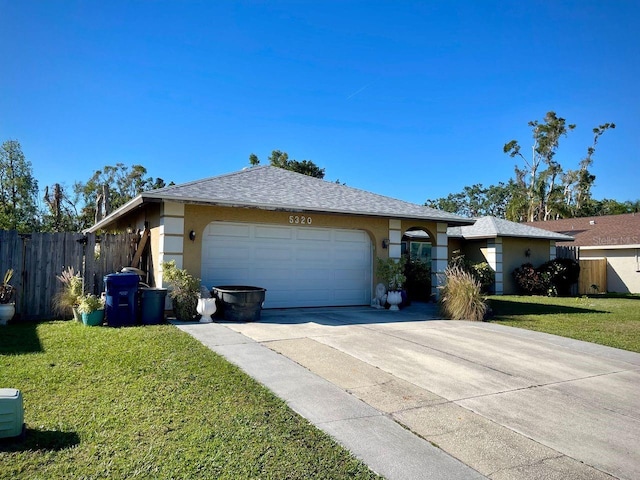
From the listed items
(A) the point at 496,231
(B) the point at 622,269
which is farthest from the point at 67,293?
(B) the point at 622,269

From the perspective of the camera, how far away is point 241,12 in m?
10.4

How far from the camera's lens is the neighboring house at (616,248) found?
A: 66.3ft

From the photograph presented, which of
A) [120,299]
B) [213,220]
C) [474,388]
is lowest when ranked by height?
[474,388]

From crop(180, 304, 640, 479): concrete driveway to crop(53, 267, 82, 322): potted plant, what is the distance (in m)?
2.67

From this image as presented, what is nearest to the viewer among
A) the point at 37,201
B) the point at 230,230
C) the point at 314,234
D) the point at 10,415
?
the point at 10,415

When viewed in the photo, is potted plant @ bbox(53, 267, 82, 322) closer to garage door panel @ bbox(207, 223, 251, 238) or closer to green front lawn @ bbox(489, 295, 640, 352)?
garage door panel @ bbox(207, 223, 251, 238)

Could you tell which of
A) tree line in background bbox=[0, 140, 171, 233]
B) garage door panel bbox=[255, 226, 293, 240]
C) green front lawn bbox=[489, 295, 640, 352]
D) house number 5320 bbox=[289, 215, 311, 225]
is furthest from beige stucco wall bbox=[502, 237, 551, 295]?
tree line in background bbox=[0, 140, 171, 233]

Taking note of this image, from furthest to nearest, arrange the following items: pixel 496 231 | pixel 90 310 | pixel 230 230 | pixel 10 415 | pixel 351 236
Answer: pixel 496 231 → pixel 351 236 → pixel 230 230 → pixel 90 310 → pixel 10 415

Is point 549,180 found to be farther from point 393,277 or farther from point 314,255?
point 314,255

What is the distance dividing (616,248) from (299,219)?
18.3 meters

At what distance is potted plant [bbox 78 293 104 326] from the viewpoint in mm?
8094

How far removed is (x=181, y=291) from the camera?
9.20 metres

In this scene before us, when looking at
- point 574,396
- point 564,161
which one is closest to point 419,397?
point 574,396

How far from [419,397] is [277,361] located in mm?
2121
